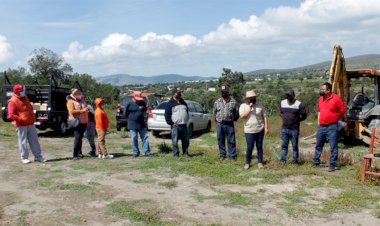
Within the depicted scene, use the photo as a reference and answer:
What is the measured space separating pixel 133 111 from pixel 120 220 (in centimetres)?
521

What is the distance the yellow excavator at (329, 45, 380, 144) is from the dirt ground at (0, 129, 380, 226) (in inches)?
212

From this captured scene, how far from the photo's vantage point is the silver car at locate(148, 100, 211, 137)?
634 inches

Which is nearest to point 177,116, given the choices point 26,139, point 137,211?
point 26,139

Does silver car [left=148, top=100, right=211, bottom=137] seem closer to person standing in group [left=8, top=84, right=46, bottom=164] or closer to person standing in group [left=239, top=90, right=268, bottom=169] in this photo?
person standing in group [left=239, top=90, right=268, bottom=169]

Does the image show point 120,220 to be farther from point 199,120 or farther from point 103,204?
point 199,120

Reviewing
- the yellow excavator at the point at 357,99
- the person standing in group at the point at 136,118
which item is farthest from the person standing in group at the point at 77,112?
the yellow excavator at the point at 357,99

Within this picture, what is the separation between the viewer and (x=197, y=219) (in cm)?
615

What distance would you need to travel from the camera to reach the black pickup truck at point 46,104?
1591 cm

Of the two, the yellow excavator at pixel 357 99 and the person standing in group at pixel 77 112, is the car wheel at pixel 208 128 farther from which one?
the person standing in group at pixel 77 112

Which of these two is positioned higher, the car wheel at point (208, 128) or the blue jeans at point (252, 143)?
the blue jeans at point (252, 143)

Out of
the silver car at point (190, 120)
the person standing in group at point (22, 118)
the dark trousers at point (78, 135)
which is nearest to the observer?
the person standing in group at point (22, 118)

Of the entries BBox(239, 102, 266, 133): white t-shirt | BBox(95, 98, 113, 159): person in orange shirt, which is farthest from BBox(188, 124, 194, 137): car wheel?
BBox(239, 102, 266, 133): white t-shirt

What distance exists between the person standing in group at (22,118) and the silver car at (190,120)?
6062mm

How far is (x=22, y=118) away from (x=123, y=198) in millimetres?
4110
